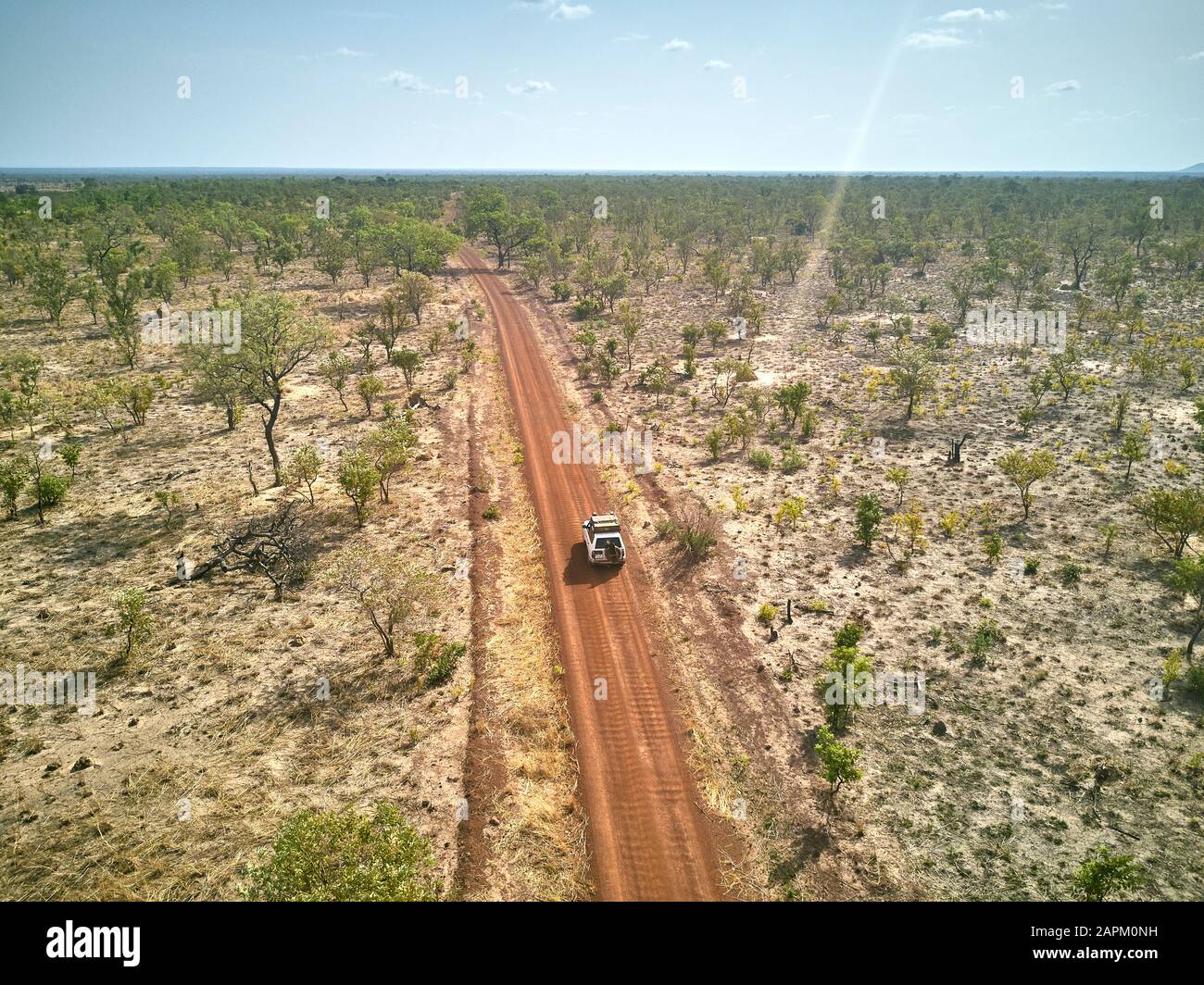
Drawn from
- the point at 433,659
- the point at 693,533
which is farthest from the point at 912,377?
the point at 433,659

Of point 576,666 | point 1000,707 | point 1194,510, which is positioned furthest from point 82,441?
point 1194,510

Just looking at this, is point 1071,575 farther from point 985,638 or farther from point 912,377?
point 912,377

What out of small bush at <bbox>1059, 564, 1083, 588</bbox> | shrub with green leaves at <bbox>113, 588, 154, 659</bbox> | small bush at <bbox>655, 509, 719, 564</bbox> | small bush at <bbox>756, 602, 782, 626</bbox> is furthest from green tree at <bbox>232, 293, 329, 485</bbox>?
small bush at <bbox>1059, 564, 1083, 588</bbox>

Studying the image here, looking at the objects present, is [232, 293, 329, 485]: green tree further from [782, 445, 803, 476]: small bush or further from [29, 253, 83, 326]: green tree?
[29, 253, 83, 326]: green tree

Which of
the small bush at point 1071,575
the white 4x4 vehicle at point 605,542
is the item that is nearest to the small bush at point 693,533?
the white 4x4 vehicle at point 605,542
